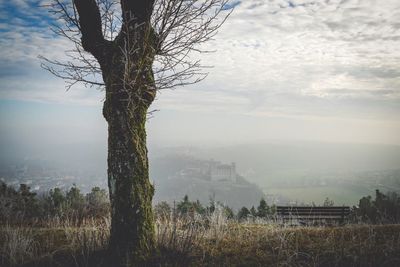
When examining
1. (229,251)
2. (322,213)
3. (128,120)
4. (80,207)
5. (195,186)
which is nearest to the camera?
(128,120)

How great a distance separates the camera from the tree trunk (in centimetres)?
458

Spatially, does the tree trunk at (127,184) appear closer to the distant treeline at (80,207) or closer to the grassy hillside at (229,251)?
the grassy hillside at (229,251)

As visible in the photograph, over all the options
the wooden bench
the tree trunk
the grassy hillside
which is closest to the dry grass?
the grassy hillside

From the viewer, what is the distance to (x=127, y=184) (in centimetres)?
463

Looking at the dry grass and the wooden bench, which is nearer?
the dry grass

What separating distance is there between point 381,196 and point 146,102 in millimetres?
14581

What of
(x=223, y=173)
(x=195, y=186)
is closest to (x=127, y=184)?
(x=195, y=186)

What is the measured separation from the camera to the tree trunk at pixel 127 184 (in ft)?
15.0

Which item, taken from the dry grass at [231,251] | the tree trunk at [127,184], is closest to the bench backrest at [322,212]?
the dry grass at [231,251]

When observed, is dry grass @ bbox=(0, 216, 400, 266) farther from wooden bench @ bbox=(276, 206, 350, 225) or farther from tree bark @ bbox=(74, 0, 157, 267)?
wooden bench @ bbox=(276, 206, 350, 225)

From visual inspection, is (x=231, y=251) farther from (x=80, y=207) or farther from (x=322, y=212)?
(x=80, y=207)

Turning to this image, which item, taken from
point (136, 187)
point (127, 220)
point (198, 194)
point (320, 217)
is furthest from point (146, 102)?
point (198, 194)

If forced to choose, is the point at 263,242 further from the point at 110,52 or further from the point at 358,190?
the point at 358,190

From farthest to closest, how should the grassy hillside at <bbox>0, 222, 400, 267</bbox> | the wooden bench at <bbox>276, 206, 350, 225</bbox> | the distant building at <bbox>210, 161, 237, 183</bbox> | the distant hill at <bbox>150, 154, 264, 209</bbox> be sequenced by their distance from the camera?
the distant building at <bbox>210, 161, 237, 183</bbox>, the distant hill at <bbox>150, 154, 264, 209</bbox>, the wooden bench at <bbox>276, 206, 350, 225</bbox>, the grassy hillside at <bbox>0, 222, 400, 267</bbox>
